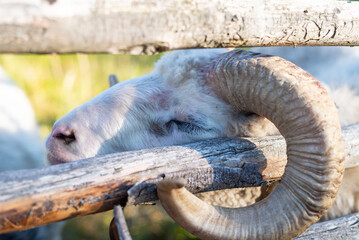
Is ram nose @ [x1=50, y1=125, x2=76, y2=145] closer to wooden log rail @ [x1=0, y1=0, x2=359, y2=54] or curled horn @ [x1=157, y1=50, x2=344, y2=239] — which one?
curled horn @ [x1=157, y1=50, x2=344, y2=239]

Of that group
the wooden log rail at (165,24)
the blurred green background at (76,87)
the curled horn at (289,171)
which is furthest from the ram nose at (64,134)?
the blurred green background at (76,87)

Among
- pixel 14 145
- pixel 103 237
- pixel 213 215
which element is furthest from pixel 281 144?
pixel 103 237

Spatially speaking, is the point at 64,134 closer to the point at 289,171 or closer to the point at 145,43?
the point at 145,43

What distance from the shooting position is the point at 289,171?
5.72 feet

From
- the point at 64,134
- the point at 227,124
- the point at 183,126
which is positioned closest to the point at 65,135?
the point at 64,134

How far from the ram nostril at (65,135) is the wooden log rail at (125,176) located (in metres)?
0.59

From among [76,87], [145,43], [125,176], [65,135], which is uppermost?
[145,43]

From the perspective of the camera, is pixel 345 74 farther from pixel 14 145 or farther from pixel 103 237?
pixel 103 237

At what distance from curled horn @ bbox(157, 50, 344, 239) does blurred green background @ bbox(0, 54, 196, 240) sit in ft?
10.3

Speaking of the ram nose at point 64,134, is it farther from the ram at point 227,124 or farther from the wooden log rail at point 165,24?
the wooden log rail at point 165,24

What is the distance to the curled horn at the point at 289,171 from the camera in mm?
1595

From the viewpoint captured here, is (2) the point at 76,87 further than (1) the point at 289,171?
Yes

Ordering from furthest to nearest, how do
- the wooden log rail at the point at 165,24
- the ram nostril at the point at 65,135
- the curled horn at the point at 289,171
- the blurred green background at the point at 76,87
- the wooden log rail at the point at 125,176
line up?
the blurred green background at the point at 76,87
the ram nostril at the point at 65,135
the curled horn at the point at 289,171
the wooden log rail at the point at 125,176
the wooden log rail at the point at 165,24

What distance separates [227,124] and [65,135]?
3.06 ft
